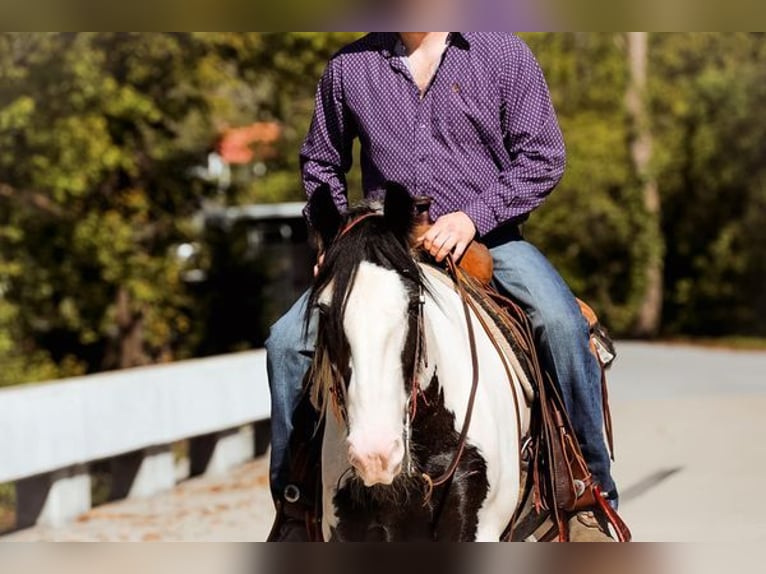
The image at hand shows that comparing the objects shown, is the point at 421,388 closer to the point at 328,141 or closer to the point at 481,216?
the point at 481,216

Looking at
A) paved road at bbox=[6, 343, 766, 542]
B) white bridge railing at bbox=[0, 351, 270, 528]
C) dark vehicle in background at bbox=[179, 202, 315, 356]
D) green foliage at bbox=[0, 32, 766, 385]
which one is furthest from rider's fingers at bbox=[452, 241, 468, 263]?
dark vehicle in background at bbox=[179, 202, 315, 356]

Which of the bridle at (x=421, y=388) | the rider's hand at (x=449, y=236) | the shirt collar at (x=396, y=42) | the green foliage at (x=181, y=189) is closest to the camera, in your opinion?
the bridle at (x=421, y=388)

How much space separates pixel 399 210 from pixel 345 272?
30cm

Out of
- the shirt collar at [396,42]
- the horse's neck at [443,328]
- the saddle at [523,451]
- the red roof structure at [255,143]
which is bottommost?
the red roof structure at [255,143]

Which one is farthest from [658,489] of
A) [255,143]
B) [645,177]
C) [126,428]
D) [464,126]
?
[645,177]

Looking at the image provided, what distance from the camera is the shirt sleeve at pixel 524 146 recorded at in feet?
16.2

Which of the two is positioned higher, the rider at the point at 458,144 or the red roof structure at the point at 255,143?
the rider at the point at 458,144

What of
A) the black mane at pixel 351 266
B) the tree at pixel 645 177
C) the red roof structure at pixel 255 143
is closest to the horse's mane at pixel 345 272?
the black mane at pixel 351 266

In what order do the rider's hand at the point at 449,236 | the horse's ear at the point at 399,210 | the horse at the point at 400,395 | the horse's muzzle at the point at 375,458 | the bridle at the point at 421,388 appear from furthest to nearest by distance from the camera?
1. the rider's hand at the point at 449,236
2. the horse's ear at the point at 399,210
3. the bridle at the point at 421,388
4. the horse at the point at 400,395
5. the horse's muzzle at the point at 375,458

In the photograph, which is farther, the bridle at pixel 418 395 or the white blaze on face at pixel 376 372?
the bridle at pixel 418 395

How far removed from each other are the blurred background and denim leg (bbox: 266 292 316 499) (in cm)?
1473

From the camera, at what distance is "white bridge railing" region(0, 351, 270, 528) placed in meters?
10.4

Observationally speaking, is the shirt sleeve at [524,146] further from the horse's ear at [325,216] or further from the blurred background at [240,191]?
the blurred background at [240,191]
